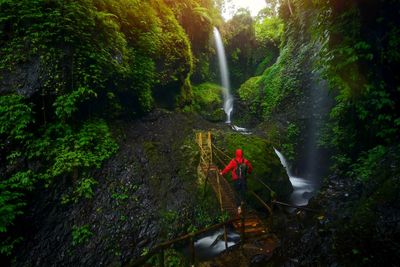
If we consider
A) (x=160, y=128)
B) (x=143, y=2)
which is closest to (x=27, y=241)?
(x=160, y=128)

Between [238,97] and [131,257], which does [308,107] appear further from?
[131,257]

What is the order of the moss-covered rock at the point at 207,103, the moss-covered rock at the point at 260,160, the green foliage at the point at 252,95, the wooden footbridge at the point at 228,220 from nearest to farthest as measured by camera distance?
1. the wooden footbridge at the point at 228,220
2. the moss-covered rock at the point at 260,160
3. the moss-covered rock at the point at 207,103
4. the green foliage at the point at 252,95

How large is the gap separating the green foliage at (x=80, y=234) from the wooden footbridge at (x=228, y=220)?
5.03ft

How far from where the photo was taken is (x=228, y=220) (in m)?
6.76

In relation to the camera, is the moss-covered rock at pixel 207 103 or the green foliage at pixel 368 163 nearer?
the green foliage at pixel 368 163

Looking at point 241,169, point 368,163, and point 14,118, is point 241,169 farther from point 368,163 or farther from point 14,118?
point 14,118

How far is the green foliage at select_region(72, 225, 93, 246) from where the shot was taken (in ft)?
25.4

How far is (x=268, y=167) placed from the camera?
11727 mm

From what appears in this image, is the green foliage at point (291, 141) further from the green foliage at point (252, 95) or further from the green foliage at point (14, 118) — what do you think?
the green foliage at point (14, 118)

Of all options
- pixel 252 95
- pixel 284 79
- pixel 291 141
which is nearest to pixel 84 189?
pixel 291 141

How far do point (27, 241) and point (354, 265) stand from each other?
8.10 m

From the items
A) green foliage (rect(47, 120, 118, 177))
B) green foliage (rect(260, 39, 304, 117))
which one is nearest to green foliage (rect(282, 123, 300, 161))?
green foliage (rect(260, 39, 304, 117))

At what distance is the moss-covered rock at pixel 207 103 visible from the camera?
2000 centimetres

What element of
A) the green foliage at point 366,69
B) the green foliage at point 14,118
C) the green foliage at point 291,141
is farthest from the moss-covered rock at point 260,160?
the green foliage at point 14,118
